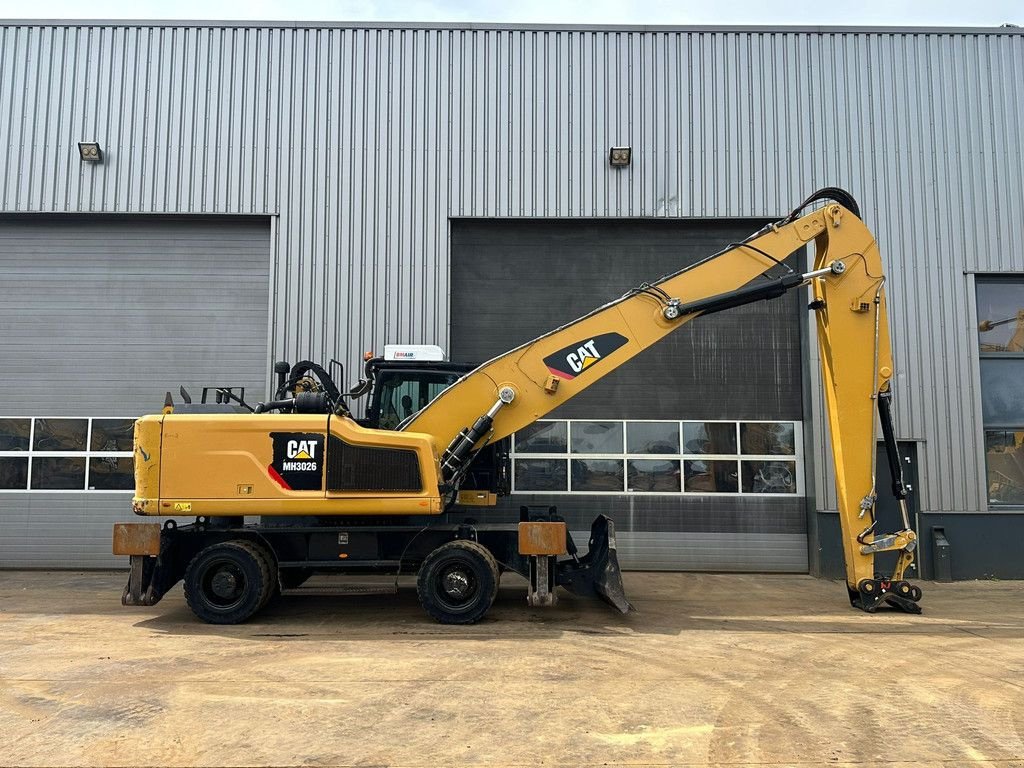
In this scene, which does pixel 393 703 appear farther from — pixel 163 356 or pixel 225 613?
pixel 163 356

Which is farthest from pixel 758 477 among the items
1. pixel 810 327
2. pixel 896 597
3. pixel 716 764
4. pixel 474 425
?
pixel 716 764

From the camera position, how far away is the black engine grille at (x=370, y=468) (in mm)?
8258

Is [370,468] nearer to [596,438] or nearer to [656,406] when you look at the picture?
[596,438]

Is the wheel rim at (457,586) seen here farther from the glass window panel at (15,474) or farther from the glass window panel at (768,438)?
the glass window panel at (15,474)

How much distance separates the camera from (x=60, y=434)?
12711 millimetres

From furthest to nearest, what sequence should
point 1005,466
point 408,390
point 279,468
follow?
point 1005,466 → point 408,390 → point 279,468

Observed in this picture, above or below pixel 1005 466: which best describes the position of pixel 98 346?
above

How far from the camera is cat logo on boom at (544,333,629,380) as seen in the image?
8875 mm

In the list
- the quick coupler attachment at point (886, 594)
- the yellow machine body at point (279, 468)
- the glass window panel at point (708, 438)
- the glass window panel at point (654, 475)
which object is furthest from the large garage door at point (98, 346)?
the quick coupler attachment at point (886, 594)

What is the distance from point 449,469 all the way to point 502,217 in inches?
231

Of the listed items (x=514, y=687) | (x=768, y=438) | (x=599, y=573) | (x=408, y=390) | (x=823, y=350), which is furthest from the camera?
(x=768, y=438)

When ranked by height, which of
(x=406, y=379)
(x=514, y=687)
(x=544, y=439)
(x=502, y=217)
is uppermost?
(x=502, y=217)

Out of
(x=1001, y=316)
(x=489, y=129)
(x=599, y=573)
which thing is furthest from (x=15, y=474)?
(x=1001, y=316)

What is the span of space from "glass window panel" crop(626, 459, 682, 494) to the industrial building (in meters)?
0.04
